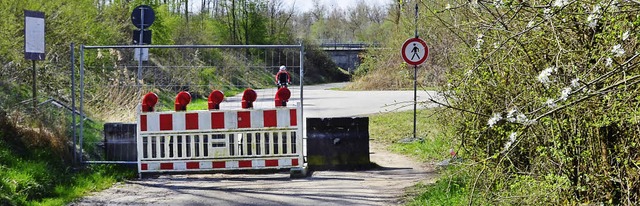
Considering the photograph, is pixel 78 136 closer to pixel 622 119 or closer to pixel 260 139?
pixel 260 139

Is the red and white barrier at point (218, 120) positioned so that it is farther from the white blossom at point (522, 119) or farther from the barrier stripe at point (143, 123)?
the white blossom at point (522, 119)

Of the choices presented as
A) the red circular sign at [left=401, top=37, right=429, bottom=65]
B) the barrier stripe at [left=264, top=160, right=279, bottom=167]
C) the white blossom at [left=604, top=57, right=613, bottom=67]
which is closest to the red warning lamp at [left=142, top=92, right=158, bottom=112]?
the barrier stripe at [left=264, top=160, right=279, bottom=167]

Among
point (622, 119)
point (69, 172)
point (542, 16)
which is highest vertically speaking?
point (542, 16)

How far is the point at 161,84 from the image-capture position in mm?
12984

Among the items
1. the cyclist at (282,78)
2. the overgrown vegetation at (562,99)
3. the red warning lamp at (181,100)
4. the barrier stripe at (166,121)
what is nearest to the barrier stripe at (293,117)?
the red warning lamp at (181,100)

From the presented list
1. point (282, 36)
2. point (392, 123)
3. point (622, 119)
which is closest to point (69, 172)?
point (622, 119)

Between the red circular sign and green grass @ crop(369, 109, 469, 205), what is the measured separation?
41.9 inches

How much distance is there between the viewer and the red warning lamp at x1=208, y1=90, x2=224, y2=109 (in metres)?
11.4

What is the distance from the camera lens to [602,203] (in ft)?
18.8

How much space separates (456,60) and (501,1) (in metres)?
3.80

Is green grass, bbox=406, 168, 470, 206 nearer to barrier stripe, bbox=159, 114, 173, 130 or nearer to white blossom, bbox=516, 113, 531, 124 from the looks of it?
white blossom, bbox=516, 113, 531, 124

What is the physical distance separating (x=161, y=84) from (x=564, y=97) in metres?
9.40

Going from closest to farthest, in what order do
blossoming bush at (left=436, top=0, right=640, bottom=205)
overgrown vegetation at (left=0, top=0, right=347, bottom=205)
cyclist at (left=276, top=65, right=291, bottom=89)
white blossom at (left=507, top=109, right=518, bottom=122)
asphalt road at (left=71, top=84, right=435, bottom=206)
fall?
blossoming bush at (left=436, top=0, right=640, bottom=205)
white blossom at (left=507, top=109, right=518, bottom=122)
asphalt road at (left=71, top=84, right=435, bottom=206)
overgrown vegetation at (left=0, top=0, right=347, bottom=205)
cyclist at (left=276, top=65, right=291, bottom=89)

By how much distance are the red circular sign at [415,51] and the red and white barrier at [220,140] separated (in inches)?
182
